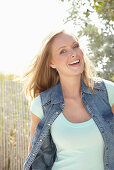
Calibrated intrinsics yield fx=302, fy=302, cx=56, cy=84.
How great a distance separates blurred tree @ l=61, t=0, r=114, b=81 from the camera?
14.2 feet

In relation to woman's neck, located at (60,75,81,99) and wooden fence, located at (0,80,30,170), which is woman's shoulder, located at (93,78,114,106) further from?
wooden fence, located at (0,80,30,170)

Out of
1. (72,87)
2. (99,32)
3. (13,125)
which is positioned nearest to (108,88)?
(72,87)

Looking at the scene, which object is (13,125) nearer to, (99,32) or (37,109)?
(99,32)

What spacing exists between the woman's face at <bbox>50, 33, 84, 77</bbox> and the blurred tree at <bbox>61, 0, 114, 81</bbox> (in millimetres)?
1632

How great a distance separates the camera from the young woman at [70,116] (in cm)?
246

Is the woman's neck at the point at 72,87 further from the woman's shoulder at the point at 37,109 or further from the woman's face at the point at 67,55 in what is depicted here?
the woman's shoulder at the point at 37,109

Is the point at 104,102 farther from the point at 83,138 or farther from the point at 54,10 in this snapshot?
the point at 54,10

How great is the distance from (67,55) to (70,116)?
53cm

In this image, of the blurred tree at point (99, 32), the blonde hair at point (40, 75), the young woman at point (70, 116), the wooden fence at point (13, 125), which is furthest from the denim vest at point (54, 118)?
the wooden fence at point (13, 125)

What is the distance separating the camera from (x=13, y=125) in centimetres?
598

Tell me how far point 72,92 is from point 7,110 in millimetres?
3461

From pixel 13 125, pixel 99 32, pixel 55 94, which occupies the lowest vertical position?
pixel 13 125

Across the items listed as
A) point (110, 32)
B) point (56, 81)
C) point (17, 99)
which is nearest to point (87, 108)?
point (56, 81)

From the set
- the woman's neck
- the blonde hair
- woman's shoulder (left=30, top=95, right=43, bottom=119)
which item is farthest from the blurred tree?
woman's shoulder (left=30, top=95, right=43, bottom=119)
